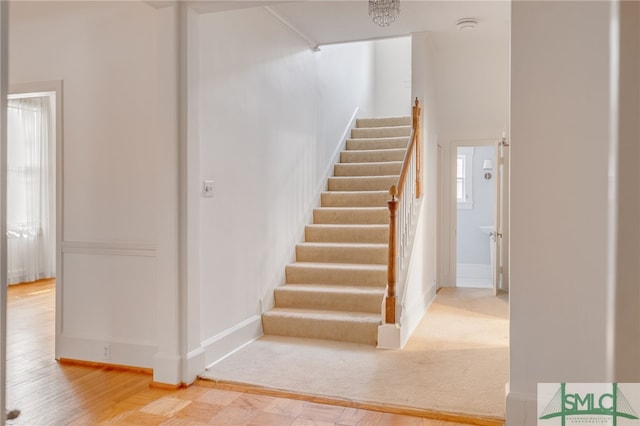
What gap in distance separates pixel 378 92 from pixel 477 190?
2338 millimetres

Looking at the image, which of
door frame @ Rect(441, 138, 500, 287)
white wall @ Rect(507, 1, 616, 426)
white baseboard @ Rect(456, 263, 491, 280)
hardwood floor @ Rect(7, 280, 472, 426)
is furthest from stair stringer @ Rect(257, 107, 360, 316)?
white baseboard @ Rect(456, 263, 491, 280)

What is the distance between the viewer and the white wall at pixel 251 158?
3.42 metres

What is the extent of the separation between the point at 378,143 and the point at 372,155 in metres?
0.34

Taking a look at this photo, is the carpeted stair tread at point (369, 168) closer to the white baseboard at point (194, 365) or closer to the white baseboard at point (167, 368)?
the white baseboard at point (194, 365)

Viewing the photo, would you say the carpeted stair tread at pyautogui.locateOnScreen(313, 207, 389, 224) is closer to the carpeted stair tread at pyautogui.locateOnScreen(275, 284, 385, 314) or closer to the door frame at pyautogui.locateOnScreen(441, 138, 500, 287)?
the carpeted stair tread at pyautogui.locateOnScreen(275, 284, 385, 314)

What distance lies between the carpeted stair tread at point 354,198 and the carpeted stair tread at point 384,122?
1744mm

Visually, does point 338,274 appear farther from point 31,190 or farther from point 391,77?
point 31,190

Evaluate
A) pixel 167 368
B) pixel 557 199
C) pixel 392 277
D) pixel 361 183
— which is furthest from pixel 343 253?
pixel 557 199

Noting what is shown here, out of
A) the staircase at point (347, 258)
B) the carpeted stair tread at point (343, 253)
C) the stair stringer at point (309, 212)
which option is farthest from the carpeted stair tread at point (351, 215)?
the carpeted stair tread at point (343, 253)

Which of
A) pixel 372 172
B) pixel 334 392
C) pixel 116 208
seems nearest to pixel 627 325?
pixel 334 392

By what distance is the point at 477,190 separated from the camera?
26.2 ft

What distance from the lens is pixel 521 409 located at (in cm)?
232

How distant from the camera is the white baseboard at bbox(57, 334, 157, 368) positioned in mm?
3312

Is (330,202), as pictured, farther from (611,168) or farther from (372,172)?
(611,168)
